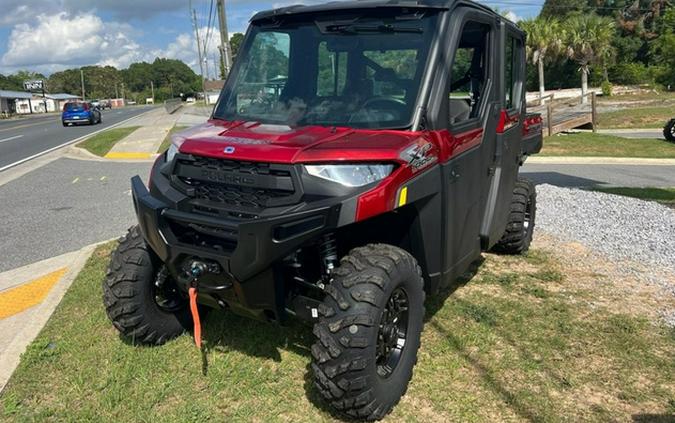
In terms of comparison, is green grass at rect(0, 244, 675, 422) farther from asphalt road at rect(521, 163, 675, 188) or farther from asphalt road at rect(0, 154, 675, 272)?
asphalt road at rect(521, 163, 675, 188)

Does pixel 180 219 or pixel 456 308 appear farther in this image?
pixel 456 308

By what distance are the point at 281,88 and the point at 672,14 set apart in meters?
40.1

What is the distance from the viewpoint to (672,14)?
3619cm

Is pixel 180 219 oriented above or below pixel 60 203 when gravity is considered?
above

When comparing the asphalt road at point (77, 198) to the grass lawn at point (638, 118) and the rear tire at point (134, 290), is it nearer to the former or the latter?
the rear tire at point (134, 290)

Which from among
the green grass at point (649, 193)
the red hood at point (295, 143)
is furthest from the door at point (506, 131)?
the green grass at point (649, 193)

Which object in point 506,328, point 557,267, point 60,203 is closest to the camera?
point 506,328

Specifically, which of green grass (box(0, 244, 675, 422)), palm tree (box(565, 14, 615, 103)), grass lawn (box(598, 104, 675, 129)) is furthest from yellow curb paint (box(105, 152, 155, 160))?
palm tree (box(565, 14, 615, 103))

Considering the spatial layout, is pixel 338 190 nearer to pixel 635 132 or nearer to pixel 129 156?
pixel 129 156

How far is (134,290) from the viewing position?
3803mm

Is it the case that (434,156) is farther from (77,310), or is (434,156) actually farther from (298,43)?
A: (77,310)

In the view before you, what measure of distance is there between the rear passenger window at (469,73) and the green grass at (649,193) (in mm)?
6429

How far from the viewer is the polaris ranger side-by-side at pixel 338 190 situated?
3.04m

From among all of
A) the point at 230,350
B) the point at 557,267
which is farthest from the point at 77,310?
the point at 557,267
